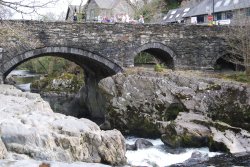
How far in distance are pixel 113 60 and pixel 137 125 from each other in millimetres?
5728

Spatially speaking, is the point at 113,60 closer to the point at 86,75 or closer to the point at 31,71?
the point at 86,75

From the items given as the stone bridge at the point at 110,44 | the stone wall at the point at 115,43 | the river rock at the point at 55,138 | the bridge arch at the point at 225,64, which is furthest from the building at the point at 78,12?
the river rock at the point at 55,138

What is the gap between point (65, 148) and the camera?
9.69 metres

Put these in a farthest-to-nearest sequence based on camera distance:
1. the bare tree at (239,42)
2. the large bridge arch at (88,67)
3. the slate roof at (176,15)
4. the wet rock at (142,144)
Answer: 1. the slate roof at (176,15)
2. the bare tree at (239,42)
3. the large bridge arch at (88,67)
4. the wet rock at (142,144)

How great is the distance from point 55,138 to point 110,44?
15.6 meters

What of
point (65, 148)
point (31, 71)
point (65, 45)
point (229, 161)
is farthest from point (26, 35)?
point (31, 71)

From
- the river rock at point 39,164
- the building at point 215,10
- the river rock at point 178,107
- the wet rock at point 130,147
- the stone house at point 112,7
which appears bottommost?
the wet rock at point 130,147

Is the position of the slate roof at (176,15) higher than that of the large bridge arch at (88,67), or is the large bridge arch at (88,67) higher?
the slate roof at (176,15)

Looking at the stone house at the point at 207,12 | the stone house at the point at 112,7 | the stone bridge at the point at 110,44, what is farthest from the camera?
the stone house at the point at 112,7

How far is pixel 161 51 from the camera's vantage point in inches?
1075

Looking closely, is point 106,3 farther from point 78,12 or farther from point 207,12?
point 207,12

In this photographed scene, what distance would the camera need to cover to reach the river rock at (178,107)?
17870 millimetres

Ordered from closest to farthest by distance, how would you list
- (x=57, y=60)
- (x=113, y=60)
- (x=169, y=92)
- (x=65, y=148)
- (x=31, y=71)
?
(x=65, y=148)
(x=169, y=92)
(x=113, y=60)
(x=57, y=60)
(x=31, y=71)

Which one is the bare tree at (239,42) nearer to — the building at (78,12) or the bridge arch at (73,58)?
the bridge arch at (73,58)
